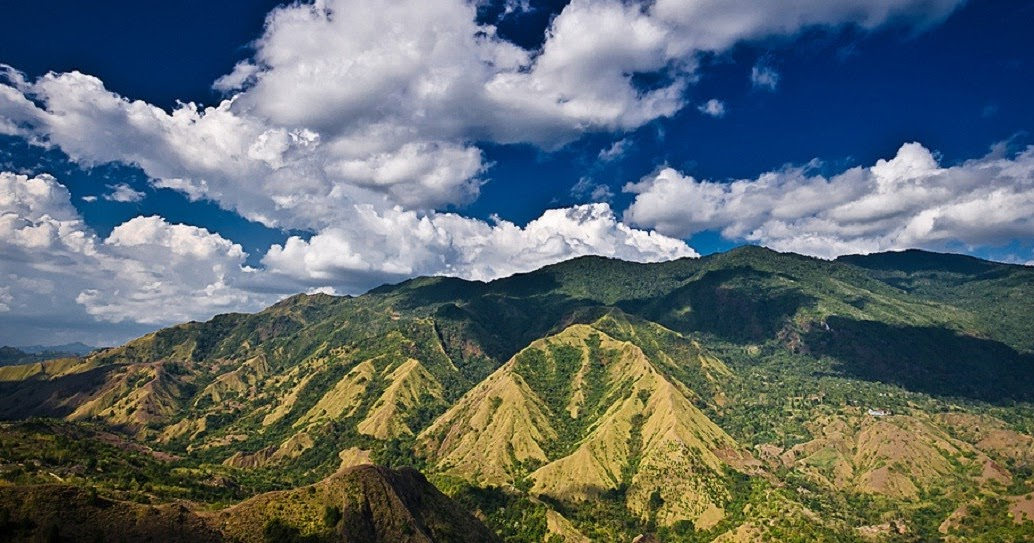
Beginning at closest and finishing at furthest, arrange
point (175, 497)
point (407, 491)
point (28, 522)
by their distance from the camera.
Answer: point (28, 522) → point (407, 491) → point (175, 497)

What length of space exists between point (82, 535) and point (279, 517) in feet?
133

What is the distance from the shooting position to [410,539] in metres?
158

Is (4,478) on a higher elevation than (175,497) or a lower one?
higher

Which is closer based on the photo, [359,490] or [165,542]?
[165,542]

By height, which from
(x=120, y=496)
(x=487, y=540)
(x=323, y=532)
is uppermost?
(x=120, y=496)

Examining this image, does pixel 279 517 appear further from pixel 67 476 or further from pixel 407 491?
pixel 67 476

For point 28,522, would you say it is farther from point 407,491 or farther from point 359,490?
point 407,491

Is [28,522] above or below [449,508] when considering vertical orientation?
above

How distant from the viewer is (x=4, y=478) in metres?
166

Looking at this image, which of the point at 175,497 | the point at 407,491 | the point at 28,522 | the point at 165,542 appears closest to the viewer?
the point at 28,522

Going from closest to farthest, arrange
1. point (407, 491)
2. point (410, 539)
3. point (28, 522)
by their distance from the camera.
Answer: point (28, 522), point (410, 539), point (407, 491)

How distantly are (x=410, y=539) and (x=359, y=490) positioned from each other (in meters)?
19.6

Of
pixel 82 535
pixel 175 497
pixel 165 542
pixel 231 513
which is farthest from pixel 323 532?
pixel 175 497

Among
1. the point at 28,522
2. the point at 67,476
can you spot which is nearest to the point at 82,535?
the point at 28,522
